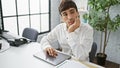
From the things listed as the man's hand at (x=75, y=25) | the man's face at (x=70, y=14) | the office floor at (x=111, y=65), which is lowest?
the office floor at (x=111, y=65)

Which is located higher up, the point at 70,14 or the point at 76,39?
the point at 70,14

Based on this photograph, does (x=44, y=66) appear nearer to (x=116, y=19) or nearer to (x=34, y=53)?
(x=34, y=53)

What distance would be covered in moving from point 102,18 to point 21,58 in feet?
6.15

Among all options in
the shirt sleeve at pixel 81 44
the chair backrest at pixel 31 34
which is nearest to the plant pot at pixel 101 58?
the chair backrest at pixel 31 34

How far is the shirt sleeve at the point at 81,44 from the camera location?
1.30 m

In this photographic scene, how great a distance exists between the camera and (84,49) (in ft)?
4.37

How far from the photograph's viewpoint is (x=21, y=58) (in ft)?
4.30

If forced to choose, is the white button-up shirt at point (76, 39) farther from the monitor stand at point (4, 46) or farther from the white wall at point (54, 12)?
the white wall at point (54, 12)

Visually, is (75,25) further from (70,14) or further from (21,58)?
(21,58)

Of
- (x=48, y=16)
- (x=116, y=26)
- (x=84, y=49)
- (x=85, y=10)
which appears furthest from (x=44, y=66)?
(x=48, y=16)

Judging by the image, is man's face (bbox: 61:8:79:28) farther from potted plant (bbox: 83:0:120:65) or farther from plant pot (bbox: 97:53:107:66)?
plant pot (bbox: 97:53:107:66)

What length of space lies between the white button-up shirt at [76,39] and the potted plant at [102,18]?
114 cm

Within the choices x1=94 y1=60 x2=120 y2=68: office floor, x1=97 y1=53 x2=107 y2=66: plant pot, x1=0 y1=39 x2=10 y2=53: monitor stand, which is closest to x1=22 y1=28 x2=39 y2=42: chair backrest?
x1=0 y1=39 x2=10 y2=53: monitor stand

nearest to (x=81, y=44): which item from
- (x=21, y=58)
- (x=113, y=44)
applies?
(x=21, y=58)
